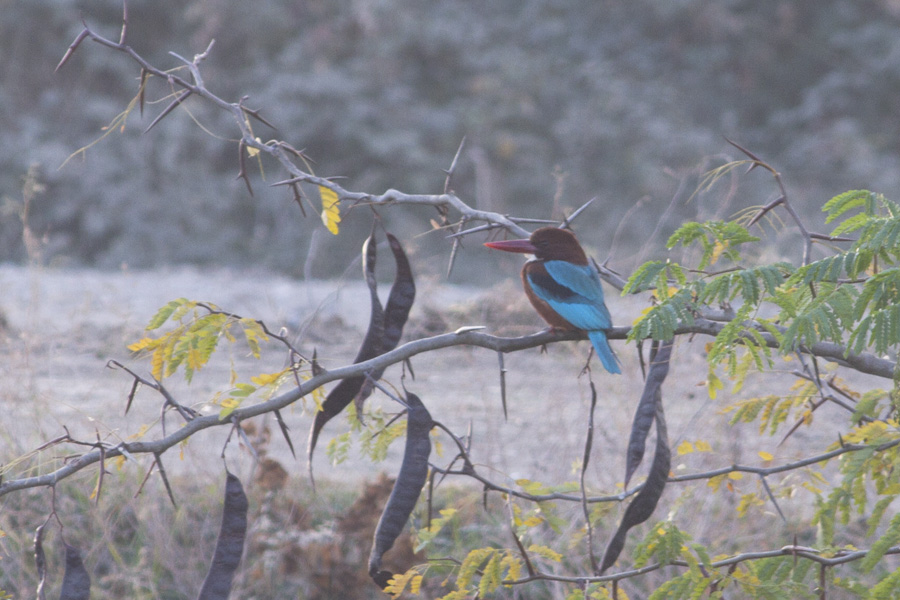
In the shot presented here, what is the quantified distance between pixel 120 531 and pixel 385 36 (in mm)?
10577

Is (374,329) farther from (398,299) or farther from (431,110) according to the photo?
(431,110)

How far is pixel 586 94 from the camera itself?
1420 centimetres

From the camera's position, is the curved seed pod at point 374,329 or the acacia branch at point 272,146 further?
the curved seed pod at point 374,329

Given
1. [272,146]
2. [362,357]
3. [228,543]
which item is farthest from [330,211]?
[228,543]

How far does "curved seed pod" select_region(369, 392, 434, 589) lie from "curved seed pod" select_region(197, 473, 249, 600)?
26 centimetres

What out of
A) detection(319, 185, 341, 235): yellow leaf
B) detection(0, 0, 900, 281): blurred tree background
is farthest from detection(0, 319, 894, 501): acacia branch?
detection(0, 0, 900, 281): blurred tree background

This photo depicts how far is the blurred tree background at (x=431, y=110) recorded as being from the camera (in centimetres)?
1280

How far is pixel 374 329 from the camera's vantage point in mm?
2002

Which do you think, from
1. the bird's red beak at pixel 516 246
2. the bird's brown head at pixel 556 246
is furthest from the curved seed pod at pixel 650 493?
the bird's brown head at pixel 556 246

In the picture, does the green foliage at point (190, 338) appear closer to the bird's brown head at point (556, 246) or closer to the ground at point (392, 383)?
the ground at point (392, 383)

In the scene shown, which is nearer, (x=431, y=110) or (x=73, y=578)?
(x=73, y=578)

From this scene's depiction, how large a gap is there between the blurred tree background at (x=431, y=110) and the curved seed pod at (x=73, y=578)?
32.2 ft

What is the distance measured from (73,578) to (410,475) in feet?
2.12

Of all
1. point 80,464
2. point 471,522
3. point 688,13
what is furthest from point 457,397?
point 688,13
